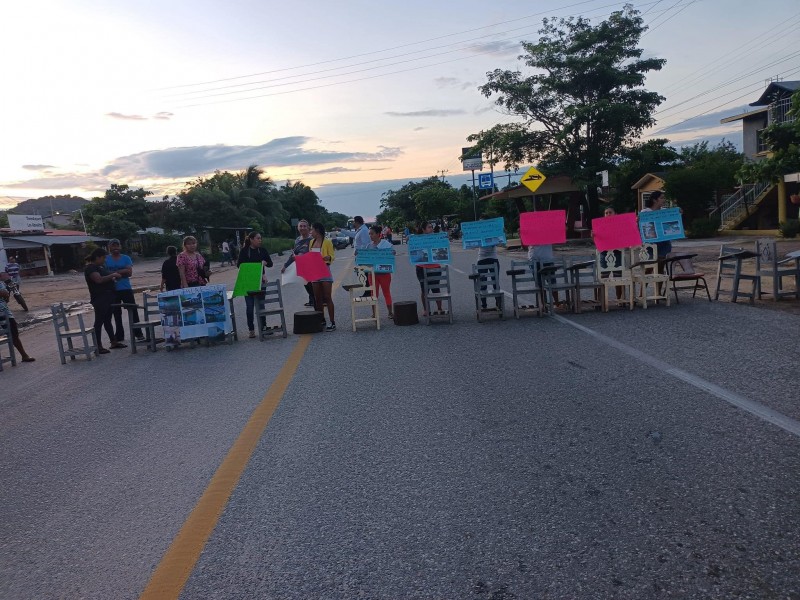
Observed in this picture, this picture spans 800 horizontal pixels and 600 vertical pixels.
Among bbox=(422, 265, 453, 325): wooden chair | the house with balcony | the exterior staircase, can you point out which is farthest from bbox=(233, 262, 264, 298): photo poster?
the exterior staircase

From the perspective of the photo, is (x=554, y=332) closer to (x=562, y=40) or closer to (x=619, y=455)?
(x=619, y=455)

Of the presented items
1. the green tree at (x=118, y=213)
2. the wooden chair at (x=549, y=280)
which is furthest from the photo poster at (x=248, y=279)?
the green tree at (x=118, y=213)

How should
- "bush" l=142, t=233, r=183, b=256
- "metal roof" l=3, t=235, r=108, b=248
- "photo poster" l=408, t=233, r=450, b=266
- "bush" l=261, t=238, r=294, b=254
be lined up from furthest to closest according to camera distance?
"bush" l=261, t=238, r=294, b=254 → "bush" l=142, t=233, r=183, b=256 → "metal roof" l=3, t=235, r=108, b=248 → "photo poster" l=408, t=233, r=450, b=266

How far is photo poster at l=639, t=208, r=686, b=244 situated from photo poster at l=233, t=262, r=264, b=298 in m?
6.73

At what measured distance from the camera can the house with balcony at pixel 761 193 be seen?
31.5m

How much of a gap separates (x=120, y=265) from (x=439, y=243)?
580 centimetres

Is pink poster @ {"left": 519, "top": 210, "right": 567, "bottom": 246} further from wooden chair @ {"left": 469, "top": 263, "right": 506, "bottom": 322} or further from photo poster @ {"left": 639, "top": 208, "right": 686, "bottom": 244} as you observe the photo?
photo poster @ {"left": 639, "top": 208, "right": 686, "bottom": 244}

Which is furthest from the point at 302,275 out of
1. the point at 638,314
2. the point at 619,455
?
the point at 619,455

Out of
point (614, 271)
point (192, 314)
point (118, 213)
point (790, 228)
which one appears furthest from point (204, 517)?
point (118, 213)

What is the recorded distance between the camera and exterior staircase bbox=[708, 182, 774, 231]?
3338 centimetres

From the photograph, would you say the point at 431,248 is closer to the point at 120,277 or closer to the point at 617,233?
the point at 617,233

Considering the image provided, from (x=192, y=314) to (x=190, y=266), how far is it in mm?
1252

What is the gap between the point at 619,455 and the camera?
4973 mm

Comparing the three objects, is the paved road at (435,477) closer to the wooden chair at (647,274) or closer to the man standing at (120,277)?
the wooden chair at (647,274)
